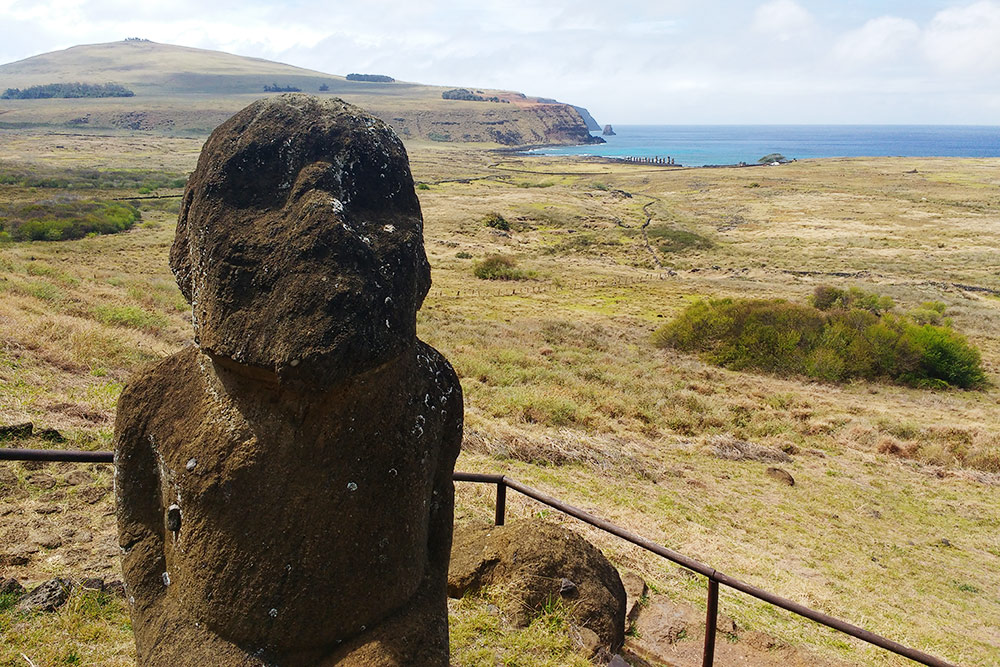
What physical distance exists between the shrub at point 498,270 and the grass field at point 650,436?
0.99 metres

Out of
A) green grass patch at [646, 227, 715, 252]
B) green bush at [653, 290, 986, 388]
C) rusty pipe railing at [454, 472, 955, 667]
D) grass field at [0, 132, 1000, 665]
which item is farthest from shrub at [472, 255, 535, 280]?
rusty pipe railing at [454, 472, 955, 667]

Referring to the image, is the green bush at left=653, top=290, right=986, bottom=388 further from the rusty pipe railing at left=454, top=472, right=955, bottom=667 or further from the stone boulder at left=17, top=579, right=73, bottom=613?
the stone boulder at left=17, top=579, right=73, bottom=613

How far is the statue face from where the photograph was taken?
2449 mm

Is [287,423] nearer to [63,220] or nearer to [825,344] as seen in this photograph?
[825,344]

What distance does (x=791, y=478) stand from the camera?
12.1 metres

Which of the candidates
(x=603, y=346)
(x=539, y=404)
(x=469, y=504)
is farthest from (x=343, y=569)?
(x=603, y=346)

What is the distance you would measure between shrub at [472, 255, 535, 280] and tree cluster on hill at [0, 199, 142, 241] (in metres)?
16.4

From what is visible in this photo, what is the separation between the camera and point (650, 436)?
13836 mm

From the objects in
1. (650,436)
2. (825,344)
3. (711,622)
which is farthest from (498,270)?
(711,622)

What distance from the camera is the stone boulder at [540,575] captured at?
5.08 m

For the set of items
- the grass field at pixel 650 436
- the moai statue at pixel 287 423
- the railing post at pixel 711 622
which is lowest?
the grass field at pixel 650 436

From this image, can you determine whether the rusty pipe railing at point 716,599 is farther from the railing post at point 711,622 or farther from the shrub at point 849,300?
the shrub at point 849,300

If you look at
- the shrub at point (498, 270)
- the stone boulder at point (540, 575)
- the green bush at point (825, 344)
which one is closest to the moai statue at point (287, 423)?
the stone boulder at point (540, 575)

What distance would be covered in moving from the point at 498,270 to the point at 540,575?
2957 centimetres
